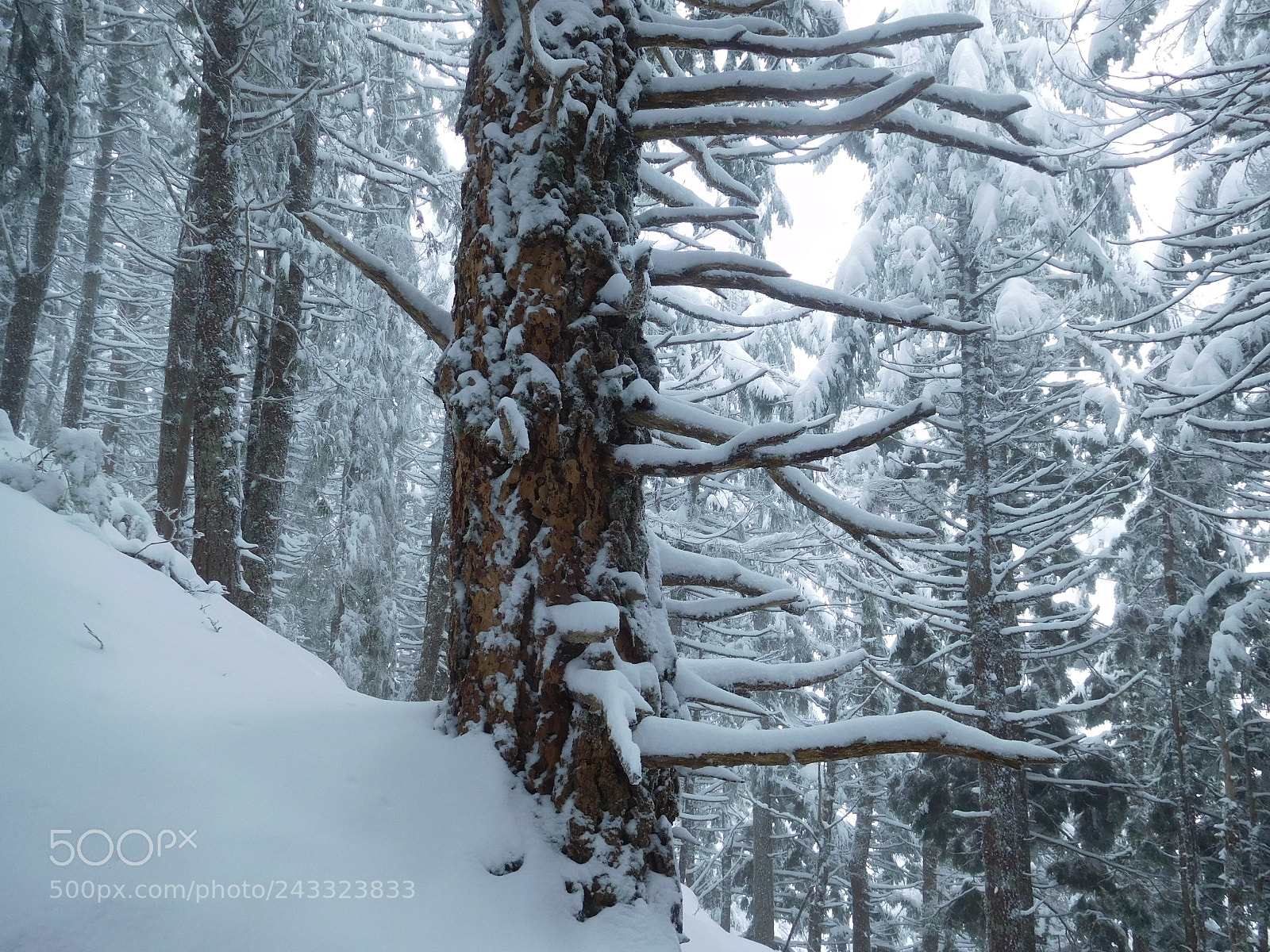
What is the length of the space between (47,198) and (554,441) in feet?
43.8

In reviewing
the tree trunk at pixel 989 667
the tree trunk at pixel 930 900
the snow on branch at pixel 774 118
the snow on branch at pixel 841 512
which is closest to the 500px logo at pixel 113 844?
the snow on branch at pixel 841 512

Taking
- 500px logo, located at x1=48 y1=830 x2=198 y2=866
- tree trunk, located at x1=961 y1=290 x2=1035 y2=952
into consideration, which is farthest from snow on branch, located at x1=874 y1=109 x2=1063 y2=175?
tree trunk, located at x1=961 y1=290 x2=1035 y2=952

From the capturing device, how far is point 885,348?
945 centimetres

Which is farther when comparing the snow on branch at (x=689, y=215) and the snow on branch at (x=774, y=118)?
the snow on branch at (x=689, y=215)

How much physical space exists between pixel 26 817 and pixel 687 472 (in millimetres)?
1440

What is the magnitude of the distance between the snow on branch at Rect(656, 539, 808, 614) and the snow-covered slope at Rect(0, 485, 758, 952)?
28.3 inches

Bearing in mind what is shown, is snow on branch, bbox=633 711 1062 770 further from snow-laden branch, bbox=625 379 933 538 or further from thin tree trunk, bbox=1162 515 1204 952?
thin tree trunk, bbox=1162 515 1204 952

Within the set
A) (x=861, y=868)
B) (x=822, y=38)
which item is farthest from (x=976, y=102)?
(x=861, y=868)

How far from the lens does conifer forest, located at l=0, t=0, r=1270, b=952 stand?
5.82 ft

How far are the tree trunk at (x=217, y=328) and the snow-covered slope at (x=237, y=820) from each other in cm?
463

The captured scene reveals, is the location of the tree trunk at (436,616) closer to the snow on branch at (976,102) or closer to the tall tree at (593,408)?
the tall tree at (593,408)

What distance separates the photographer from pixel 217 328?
6273 mm

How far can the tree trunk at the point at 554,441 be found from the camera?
64.1 inches
